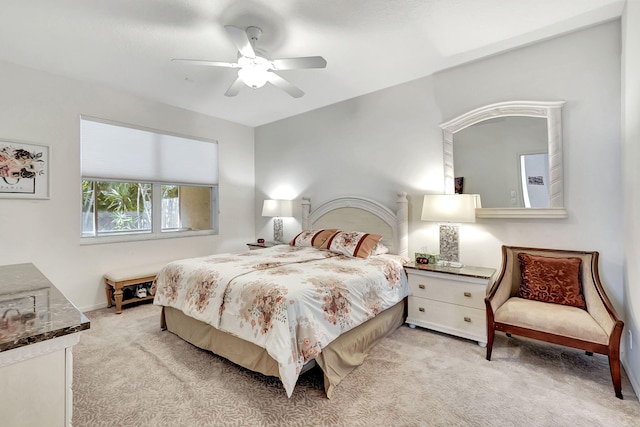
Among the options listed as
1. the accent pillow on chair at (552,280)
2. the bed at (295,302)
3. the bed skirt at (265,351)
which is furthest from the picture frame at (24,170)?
the accent pillow on chair at (552,280)

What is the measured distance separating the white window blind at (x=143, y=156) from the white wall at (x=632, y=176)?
16.3ft

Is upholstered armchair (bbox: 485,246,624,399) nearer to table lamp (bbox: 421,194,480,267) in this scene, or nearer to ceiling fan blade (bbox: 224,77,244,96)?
table lamp (bbox: 421,194,480,267)

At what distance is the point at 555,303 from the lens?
246 cm

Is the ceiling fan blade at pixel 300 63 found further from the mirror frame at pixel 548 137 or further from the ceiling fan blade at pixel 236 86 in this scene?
the mirror frame at pixel 548 137

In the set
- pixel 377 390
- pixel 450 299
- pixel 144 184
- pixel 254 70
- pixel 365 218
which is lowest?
pixel 377 390

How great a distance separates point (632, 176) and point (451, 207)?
1.27m

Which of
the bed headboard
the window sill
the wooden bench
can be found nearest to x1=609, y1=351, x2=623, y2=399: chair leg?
the bed headboard

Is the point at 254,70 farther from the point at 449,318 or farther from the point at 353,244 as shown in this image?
the point at 449,318

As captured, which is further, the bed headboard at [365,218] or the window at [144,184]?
the window at [144,184]

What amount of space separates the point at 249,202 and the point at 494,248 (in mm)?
4034

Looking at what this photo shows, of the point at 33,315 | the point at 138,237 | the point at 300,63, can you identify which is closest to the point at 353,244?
the point at 300,63

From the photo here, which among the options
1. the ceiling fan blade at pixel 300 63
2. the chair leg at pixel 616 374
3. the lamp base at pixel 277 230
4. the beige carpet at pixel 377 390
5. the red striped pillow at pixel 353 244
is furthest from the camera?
the lamp base at pixel 277 230

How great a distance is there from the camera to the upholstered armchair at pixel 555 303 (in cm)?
203

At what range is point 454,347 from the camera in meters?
2.68
